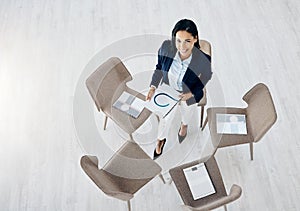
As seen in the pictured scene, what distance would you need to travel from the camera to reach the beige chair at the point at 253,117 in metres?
3.84

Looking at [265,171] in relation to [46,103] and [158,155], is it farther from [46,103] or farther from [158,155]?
[46,103]

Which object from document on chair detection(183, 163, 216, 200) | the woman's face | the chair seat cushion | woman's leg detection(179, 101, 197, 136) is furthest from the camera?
woman's leg detection(179, 101, 197, 136)

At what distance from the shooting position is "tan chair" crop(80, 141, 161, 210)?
12.1 ft

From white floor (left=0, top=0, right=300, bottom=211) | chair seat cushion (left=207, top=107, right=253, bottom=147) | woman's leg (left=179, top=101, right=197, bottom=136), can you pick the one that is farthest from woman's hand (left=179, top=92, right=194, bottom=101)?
white floor (left=0, top=0, right=300, bottom=211)

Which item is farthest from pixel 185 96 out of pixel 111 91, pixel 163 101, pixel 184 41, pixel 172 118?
pixel 111 91

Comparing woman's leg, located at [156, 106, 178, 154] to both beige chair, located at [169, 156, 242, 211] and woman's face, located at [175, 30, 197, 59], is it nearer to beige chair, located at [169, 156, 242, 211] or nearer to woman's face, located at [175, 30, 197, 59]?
beige chair, located at [169, 156, 242, 211]

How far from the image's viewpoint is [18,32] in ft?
18.4

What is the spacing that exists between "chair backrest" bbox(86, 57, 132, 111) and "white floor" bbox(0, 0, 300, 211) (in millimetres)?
494

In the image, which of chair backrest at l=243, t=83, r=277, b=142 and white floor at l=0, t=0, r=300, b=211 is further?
white floor at l=0, t=0, r=300, b=211

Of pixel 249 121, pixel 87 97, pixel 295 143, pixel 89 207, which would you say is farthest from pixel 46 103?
pixel 295 143

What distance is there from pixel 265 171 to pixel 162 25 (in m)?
2.26

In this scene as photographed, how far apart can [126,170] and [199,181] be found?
2.09ft

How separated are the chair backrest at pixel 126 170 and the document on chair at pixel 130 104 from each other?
12.3 inches

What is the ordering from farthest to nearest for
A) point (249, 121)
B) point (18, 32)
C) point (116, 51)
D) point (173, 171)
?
1. point (18, 32)
2. point (116, 51)
3. point (249, 121)
4. point (173, 171)
